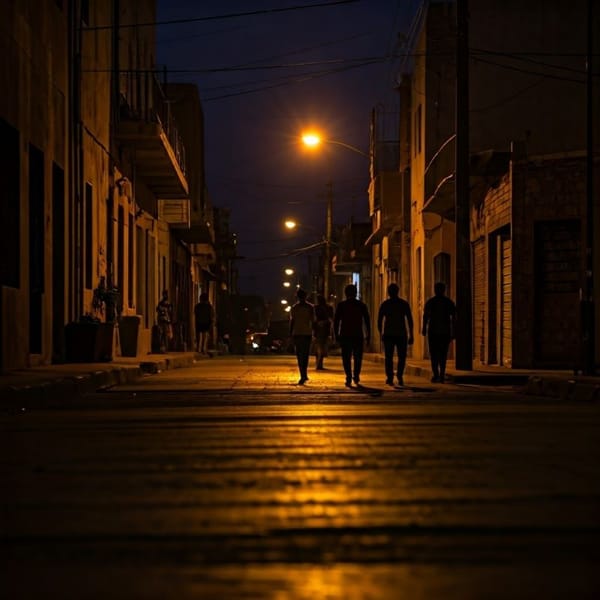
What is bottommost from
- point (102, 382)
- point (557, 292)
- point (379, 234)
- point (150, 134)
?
point (102, 382)

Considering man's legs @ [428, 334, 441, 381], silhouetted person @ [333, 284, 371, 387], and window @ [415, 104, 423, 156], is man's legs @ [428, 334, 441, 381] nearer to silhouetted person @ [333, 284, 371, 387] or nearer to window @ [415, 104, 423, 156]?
silhouetted person @ [333, 284, 371, 387]

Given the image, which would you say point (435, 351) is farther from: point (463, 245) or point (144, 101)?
point (144, 101)

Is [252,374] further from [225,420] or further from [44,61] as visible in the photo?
[225,420]

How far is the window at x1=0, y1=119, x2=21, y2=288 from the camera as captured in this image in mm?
18500

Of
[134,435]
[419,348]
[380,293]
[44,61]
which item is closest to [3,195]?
[44,61]

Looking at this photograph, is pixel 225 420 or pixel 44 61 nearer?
pixel 225 420

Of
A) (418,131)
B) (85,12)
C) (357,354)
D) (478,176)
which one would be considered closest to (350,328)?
(357,354)

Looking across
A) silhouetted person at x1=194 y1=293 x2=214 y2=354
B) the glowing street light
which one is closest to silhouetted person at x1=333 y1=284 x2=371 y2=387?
silhouetted person at x1=194 y1=293 x2=214 y2=354

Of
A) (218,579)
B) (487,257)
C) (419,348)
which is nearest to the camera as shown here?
(218,579)

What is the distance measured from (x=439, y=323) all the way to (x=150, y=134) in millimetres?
12225

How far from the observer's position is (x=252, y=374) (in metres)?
24.6

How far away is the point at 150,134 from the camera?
2970 cm

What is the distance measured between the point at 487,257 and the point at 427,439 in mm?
18522

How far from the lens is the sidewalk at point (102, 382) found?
1384 cm
